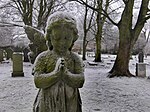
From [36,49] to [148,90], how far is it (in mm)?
7942

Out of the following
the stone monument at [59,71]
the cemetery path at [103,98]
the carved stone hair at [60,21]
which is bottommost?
the cemetery path at [103,98]

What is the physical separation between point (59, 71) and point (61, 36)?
1.52ft

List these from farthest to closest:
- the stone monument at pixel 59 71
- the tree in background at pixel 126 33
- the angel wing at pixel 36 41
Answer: the angel wing at pixel 36 41 → the tree in background at pixel 126 33 → the stone monument at pixel 59 71

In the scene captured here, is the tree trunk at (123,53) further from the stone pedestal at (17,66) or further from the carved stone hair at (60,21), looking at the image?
the carved stone hair at (60,21)

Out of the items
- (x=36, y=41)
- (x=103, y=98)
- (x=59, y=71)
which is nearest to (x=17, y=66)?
(x=36, y=41)

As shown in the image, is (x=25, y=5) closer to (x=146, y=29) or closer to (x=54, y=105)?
(x=54, y=105)

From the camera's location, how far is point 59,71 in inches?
118

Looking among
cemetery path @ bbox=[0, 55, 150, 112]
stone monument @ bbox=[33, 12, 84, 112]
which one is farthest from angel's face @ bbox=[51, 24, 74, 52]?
cemetery path @ bbox=[0, 55, 150, 112]

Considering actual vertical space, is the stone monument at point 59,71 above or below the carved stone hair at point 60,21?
below

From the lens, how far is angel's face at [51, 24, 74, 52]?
3.14 meters

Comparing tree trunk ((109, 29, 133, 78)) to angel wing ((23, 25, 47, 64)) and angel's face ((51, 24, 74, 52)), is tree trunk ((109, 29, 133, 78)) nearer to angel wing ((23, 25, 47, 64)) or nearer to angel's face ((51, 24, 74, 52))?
angel wing ((23, 25, 47, 64))

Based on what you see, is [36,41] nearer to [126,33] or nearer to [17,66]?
[17,66]

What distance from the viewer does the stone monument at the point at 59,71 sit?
10.0 ft

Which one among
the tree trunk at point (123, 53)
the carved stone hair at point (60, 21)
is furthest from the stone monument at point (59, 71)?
the tree trunk at point (123, 53)
